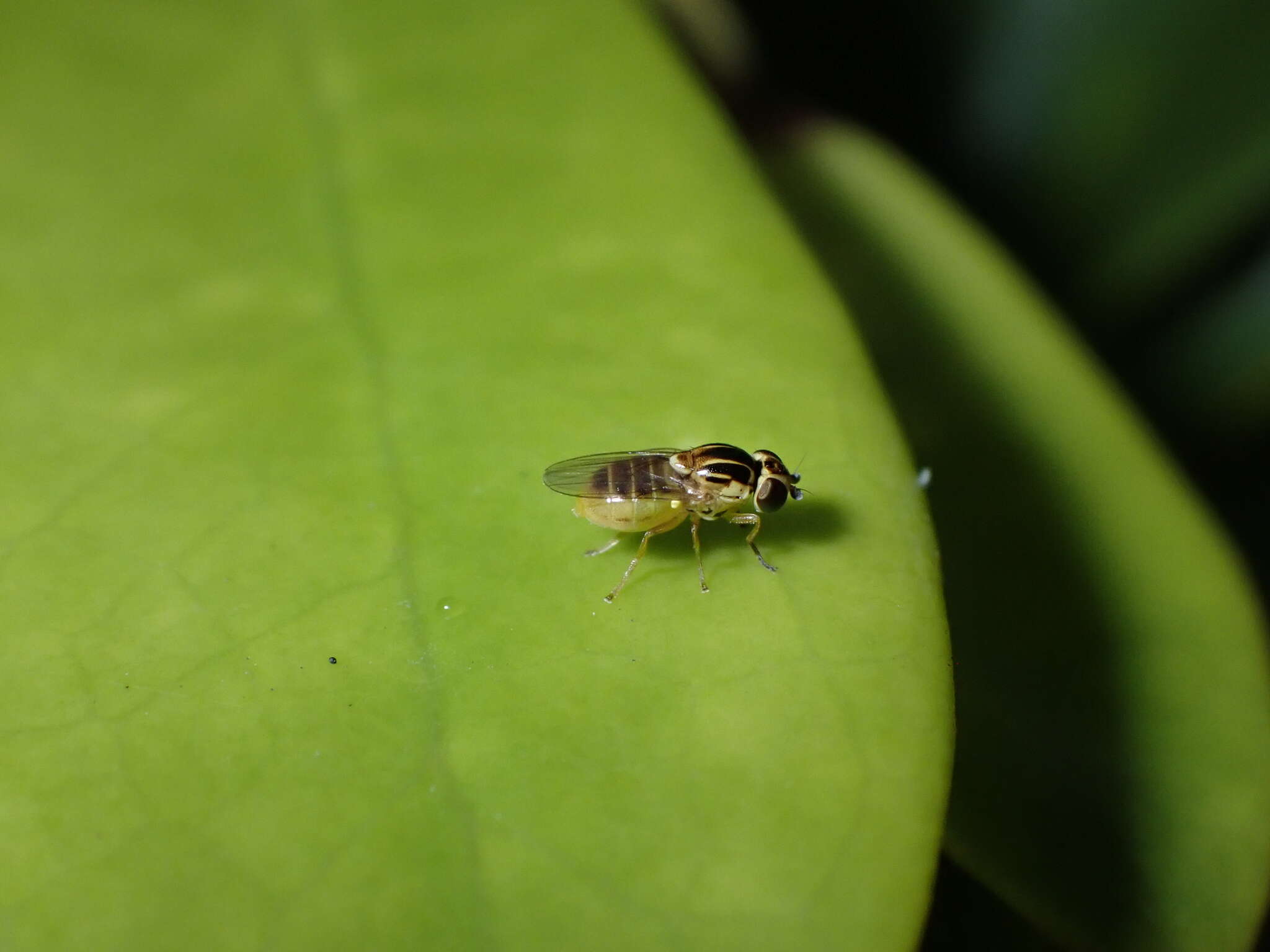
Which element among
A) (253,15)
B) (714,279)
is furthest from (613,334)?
(253,15)

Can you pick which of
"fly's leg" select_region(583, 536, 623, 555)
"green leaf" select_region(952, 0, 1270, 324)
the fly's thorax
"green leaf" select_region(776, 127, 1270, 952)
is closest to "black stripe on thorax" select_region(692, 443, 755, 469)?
the fly's thorax

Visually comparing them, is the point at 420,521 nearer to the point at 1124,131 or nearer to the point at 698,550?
the point at 698,550

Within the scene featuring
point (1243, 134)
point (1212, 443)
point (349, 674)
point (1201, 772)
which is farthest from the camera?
point (1212, 443)

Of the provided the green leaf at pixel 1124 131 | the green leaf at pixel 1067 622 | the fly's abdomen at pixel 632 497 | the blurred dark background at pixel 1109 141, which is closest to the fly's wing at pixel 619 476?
the fly's abdomen at pixel 632 497

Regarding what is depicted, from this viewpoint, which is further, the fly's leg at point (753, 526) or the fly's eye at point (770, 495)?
the fly's eye at point (770, 495)

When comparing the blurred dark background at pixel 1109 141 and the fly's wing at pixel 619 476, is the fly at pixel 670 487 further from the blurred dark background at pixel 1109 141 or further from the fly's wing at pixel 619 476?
the blurred dark background at pixel 1109 141

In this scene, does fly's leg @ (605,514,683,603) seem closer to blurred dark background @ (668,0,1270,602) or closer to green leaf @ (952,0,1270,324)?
blurred dark background @ (668,0,1270,602)

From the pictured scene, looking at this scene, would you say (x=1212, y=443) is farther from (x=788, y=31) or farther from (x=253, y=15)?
(x=253, y=15)
